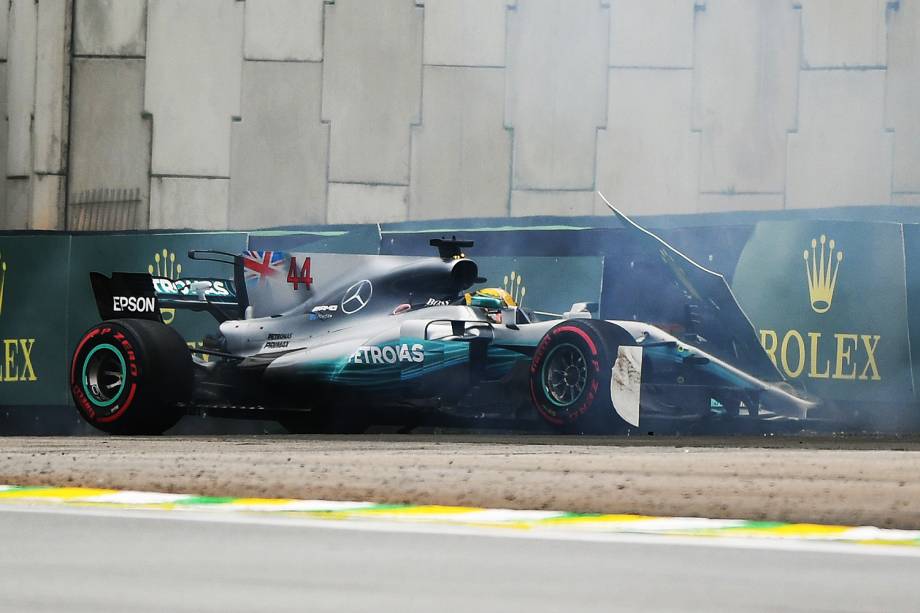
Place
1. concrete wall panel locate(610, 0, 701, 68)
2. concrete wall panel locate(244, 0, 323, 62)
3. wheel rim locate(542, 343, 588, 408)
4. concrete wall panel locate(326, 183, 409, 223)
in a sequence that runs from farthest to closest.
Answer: concrete wall panel locate(244, 0, 323, 62), concrete wall panel locate(326, 183, 409, 223), concrete wall panel locate(610, 0, 701, 68), wheel rim locate(542, 343, 588, 408)

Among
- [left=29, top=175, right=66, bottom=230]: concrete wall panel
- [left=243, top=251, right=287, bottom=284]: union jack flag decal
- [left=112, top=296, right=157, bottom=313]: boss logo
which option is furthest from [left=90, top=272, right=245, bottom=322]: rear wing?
[left=29, top=175, right=66, bottom=230]: concrete wall panel

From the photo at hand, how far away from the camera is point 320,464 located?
23.2 feet

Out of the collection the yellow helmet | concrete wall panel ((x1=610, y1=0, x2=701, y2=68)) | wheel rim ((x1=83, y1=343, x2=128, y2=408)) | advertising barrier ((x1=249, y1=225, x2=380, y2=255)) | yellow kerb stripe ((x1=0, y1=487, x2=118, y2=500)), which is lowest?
yellow kerb stripe ((x1=0, y1=487, x2=118, y2=500))

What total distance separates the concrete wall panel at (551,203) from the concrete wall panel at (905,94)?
2.56 meters

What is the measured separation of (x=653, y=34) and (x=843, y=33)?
1.59m

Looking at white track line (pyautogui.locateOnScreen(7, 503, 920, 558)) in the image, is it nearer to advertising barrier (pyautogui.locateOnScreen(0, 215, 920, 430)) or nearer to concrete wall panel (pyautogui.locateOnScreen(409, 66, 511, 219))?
advertising barrier (pyautogui.locateOnScreen(0, 215, 920, 430))

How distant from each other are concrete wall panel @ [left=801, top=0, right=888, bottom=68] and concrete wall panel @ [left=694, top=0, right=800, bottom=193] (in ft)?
0.39

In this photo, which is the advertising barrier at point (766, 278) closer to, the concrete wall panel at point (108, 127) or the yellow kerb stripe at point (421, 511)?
the concrete wall panel at point (108, 127)

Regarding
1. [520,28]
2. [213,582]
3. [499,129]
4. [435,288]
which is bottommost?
[213,582]

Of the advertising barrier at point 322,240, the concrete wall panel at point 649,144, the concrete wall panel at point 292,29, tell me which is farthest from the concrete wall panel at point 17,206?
the concrete wall panel at point 649,144

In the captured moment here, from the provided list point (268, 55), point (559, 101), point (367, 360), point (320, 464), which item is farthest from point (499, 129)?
point (320, 464)

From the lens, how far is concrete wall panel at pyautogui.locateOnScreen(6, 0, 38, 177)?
14.4m

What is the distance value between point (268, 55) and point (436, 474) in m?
8.07

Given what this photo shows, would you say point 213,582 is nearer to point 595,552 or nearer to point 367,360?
point 595,552
